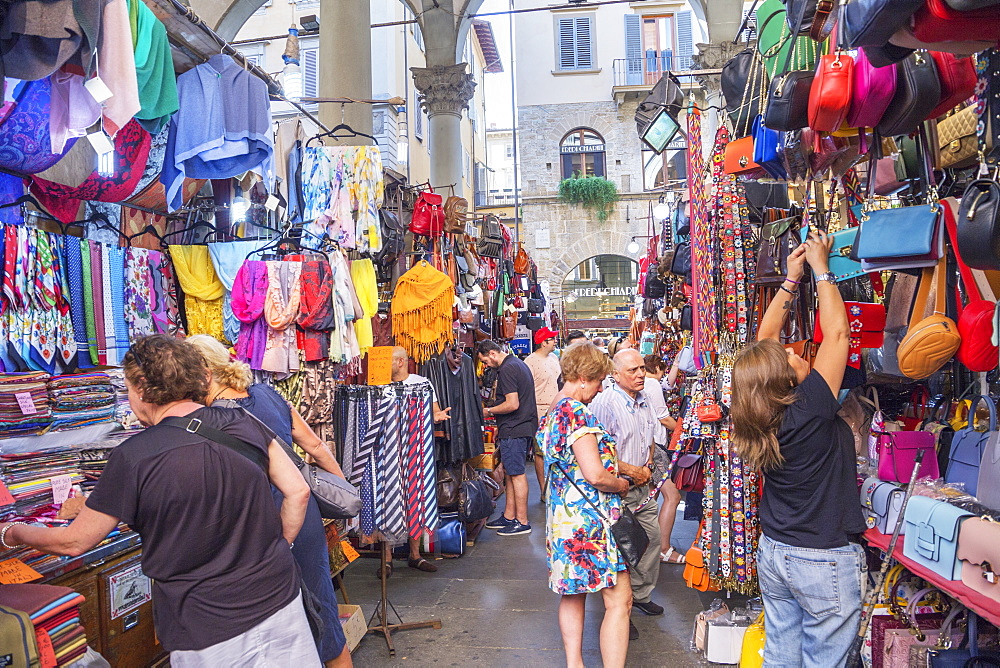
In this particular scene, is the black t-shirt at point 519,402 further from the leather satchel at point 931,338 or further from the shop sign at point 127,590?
the leather satchel at point 931,338

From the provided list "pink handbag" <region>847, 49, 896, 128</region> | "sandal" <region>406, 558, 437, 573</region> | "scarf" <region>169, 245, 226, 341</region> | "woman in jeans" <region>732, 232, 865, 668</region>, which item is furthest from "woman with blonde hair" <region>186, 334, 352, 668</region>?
"sandal" <region>406, 558, 437, 573</region>

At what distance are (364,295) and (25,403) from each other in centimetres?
248

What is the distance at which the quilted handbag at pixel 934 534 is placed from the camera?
2.43m

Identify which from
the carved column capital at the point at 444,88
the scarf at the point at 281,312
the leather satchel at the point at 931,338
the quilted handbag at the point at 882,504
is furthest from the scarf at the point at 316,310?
the carved column capital at the point at 444,88

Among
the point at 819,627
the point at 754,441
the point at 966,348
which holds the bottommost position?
the point at 819,627

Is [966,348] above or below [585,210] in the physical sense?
below

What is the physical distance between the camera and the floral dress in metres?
3.45

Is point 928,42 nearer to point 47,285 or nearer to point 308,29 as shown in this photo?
point 47,285

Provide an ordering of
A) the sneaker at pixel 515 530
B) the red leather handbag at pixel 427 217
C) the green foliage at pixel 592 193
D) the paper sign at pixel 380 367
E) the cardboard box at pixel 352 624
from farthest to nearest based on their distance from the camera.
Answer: the green foliage at pixel 592 193, the sneaker at pixel 515 530, the red leather handbag at pixel 427 217, the paper sign at pixel 380 367, the cardboard box at pixel 352 624

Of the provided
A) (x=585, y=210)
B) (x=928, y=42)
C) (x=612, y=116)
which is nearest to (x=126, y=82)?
(x=928, y=42)

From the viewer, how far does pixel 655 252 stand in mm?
8781

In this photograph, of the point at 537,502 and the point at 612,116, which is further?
the point at 612,116

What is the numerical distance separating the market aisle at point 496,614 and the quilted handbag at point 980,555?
2.02 m

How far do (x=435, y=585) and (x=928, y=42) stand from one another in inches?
189
